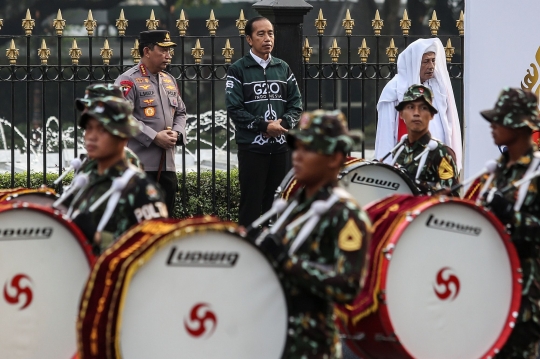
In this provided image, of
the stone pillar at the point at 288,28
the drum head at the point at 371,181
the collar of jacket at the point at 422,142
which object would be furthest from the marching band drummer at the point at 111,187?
the stone pillar at the point at 288,28

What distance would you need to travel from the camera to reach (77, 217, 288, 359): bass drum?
4.88 m

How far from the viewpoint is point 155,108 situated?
9.68 metres

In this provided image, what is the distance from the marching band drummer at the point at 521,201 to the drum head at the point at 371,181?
1.55 metres

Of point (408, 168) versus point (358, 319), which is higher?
point (408, 168)

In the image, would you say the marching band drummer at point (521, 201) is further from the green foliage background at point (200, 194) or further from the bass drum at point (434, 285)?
the green foliage background at point (200, 194)

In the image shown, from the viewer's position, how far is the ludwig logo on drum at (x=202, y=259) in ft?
16.2

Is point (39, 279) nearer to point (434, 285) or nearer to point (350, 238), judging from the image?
point (350, 238)

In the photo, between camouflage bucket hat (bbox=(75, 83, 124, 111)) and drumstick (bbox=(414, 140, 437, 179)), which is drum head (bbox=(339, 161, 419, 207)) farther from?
camouflage bucket hat (bbox=(75, 83, 124, 111))

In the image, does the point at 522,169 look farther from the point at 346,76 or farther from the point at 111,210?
the point at 346,76

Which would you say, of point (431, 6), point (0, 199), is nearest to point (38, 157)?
point (431, 6)

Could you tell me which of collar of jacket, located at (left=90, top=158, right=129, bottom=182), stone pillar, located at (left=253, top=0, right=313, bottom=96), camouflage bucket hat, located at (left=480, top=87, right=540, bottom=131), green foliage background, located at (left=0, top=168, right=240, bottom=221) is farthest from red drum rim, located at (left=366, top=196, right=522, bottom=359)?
green foliage background, located at (left=0, top=168, right=240, bottom=221)

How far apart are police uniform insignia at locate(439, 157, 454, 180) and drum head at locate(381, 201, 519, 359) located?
165 centimetres

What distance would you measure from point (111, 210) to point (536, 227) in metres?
2.14

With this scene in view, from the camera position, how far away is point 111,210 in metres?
5.66
